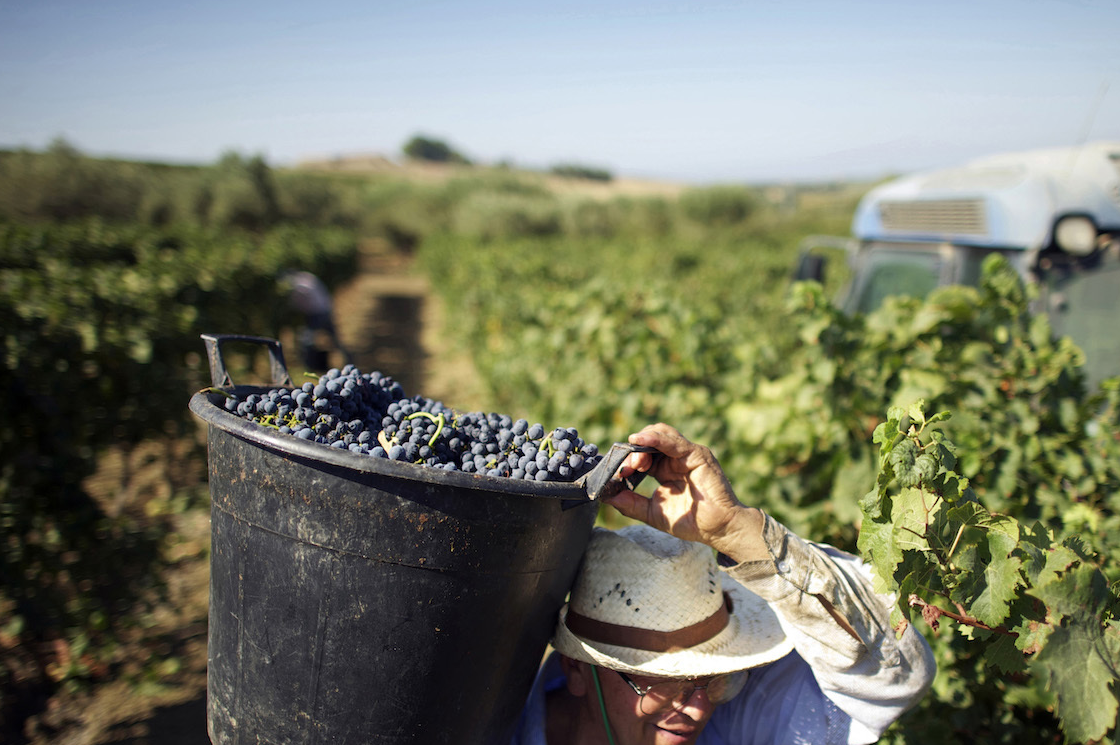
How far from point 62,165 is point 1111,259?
38290 mm

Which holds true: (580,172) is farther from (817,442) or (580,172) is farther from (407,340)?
(817,442)

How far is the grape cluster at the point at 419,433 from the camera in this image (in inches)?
42.0

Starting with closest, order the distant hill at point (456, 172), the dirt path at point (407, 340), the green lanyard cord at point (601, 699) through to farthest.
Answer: the green lanyard cord at point (601, 699) < the dirt path at point (407, 340) < the distant hill at point (456, 172)

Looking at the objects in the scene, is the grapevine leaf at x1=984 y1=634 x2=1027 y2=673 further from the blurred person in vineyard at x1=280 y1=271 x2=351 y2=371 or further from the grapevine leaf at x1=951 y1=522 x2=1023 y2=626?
the blurred person in vineyard at x1=280 y1=271 x2=351 y2=371

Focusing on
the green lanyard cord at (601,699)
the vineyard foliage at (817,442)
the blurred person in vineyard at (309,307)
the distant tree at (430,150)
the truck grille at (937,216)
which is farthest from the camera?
the distant tree at (430,150)

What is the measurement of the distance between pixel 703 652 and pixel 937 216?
11.9 feet

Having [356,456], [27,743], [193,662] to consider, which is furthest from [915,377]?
[27,743]

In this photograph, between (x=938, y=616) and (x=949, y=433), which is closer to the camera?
(x=938, y=616)

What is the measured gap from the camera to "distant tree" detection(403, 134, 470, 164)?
307 ft

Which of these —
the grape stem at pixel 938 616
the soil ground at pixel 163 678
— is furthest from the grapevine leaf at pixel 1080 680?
the soil ground at pixel 163 678

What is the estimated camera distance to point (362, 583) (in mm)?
1013

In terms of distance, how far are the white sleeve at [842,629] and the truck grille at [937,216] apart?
2.94 meters

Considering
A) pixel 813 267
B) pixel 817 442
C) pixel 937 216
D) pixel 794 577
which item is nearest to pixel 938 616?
pixel 794 577

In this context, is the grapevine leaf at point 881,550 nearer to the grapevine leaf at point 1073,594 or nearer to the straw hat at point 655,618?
the grapevine leaf at point 1073,594
